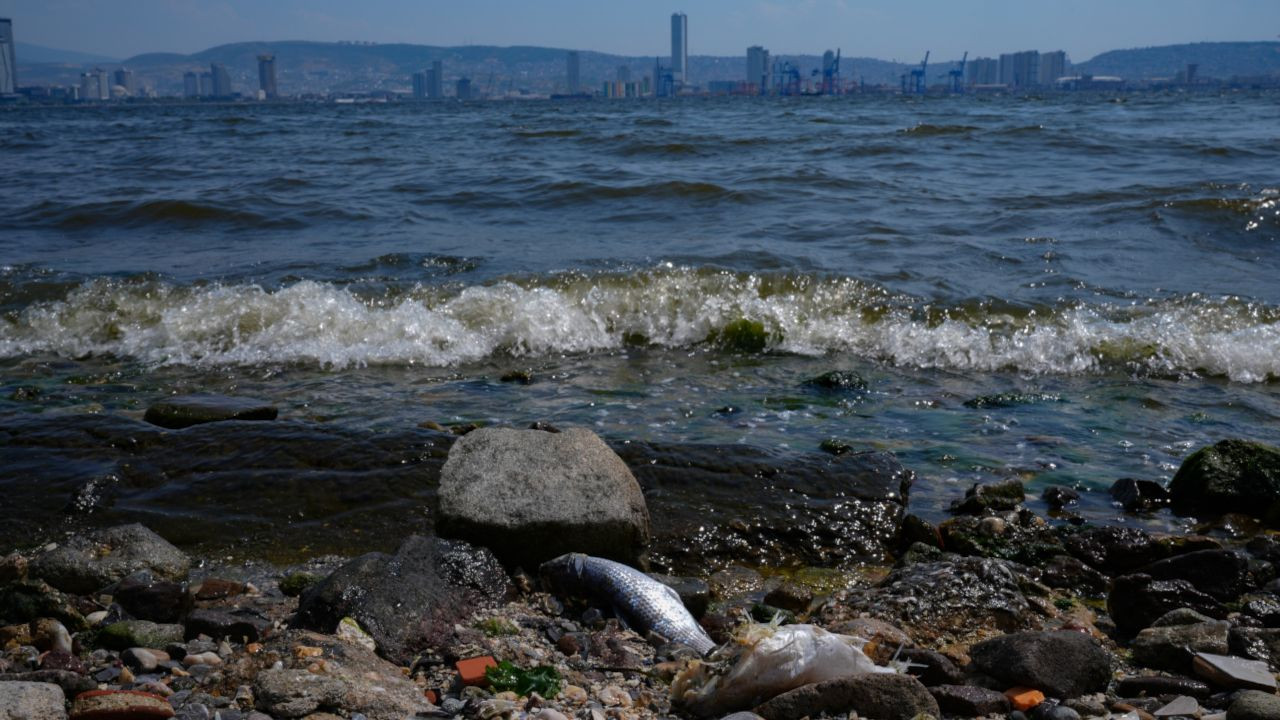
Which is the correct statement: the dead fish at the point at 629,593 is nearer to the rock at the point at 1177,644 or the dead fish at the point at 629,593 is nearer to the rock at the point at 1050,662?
the rock at the point at 1050,662

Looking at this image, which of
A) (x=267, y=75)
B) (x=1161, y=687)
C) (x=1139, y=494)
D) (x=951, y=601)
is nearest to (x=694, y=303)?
(x=1139, y=494)

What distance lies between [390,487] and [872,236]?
873 cm

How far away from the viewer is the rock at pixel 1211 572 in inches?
177

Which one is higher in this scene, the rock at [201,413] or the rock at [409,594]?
the rock at [201,413]

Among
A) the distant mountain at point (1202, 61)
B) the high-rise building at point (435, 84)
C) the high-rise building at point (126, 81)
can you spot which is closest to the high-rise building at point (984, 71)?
the distant mountain at point (1202, 61)

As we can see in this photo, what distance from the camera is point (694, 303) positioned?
1023cm

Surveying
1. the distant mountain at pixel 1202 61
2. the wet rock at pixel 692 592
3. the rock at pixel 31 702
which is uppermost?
the distant mountain at pixel 1202 61

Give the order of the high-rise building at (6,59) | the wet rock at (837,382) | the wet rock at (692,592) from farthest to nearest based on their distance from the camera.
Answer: the high-rise building at (6,59) → the wet rock at (837,382) → the wet rock at (692,592)

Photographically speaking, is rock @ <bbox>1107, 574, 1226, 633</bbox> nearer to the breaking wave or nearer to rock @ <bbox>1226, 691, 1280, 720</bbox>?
rock @ <bbox>1226, 691, 1280, 720</bbox>

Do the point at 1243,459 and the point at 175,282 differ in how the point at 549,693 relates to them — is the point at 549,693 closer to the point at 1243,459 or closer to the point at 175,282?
the point at 1243,459

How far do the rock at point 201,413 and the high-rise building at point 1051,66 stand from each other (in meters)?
171

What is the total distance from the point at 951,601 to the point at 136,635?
10.2 feet

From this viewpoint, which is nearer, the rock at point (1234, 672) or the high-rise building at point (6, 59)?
the rock at point (1234, 672)

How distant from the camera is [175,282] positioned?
11.2 m
